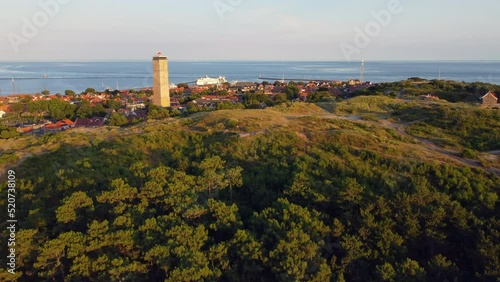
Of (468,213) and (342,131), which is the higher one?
(342,131)

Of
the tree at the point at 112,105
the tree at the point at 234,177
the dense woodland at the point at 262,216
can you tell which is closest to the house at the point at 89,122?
the tree at the point at 112,105

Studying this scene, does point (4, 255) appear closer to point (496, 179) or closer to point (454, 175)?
point (454, 175)

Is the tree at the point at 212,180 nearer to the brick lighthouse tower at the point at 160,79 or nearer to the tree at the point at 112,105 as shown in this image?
the brick lighthouse tower at the point at 160,79

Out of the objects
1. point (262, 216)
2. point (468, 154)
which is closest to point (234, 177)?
point (262, 216)

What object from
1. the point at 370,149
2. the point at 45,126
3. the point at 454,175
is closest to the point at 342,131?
the point at 370,149

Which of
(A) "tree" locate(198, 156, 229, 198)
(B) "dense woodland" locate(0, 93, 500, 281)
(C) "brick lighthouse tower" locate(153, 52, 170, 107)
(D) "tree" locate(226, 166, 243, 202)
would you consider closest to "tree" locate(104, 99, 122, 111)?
(C) "brick lighthouse tower" locate(153, 52, 170, 107)

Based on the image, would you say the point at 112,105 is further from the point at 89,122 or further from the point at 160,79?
the point at 89,122

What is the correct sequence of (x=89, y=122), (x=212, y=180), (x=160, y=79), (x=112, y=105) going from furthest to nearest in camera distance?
(x=112, y=105) < (x=160, y=79) < (x=89, y=122) < (x=212, y=180)

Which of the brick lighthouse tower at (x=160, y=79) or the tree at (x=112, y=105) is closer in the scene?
the brick lighthouse tower at (x=160, y=79)
